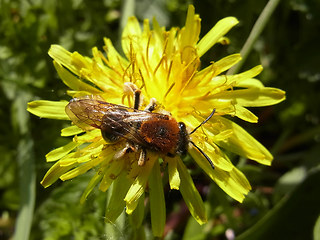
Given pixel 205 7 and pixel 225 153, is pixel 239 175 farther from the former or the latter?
pixel 205 7

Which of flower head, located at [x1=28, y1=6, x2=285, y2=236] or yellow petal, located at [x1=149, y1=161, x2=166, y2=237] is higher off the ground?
flower head, located at [x1=28, y1=6, x2=285, y2=236]

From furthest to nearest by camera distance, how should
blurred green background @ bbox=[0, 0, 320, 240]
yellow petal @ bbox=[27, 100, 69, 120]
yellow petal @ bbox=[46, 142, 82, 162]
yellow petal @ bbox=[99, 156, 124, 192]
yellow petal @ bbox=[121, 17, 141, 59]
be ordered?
blurred green background @ bbox=[0, 0, 320, 240] → yellow petal @ bbox=[121, 17, 141, 59] → yellow petal @ bbox=[27, 100, 69, 120] → yellow petal @ bbox=[46, 142, 82, 162] → yellow petal @ bbox=[99, 156, 124, 192]

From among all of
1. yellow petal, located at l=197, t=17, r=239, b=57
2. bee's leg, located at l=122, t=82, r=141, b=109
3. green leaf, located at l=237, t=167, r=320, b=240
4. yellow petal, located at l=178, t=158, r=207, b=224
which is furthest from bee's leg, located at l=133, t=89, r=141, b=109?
green leaf, located at l=237, t=167, r=320, b=240

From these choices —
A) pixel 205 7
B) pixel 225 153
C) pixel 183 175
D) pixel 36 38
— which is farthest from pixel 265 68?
pixel 36 38

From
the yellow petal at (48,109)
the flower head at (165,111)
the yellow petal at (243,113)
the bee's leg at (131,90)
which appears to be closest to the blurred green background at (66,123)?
the yellow petal at (48,109)

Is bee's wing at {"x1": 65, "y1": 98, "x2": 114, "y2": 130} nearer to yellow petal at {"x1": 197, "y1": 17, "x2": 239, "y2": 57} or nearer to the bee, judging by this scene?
the bee

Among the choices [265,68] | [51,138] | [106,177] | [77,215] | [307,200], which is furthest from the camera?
[265,68]
